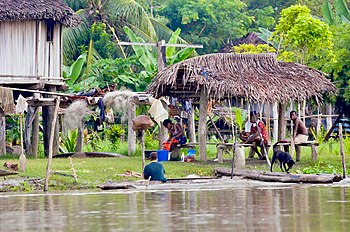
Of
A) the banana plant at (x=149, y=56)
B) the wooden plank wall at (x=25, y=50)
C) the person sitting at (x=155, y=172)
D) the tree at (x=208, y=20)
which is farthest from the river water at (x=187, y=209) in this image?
the tree at (x=208, y=20)

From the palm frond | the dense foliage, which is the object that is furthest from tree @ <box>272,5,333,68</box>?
the palm frond

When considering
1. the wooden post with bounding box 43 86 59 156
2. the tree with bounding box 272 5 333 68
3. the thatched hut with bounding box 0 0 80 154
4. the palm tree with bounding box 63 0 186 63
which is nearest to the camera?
the thatched hut with bounding box 0 0 80 154

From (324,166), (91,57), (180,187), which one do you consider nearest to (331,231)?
(180,187)

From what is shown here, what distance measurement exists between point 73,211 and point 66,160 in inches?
411

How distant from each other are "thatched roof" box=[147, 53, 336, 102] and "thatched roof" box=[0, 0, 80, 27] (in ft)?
14.5

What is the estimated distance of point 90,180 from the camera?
2052 centimetres

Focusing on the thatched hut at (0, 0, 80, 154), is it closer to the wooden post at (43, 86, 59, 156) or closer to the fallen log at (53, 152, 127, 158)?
the wooden post at (43, 86, 59, 156)

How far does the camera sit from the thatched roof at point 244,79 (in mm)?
23375

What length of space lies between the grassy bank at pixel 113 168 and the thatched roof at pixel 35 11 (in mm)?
4292

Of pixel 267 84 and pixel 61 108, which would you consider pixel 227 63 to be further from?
pixel 61 108

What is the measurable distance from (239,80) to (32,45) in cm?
722

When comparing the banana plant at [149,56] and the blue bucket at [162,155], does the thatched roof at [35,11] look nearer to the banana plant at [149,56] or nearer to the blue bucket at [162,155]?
the banana plant at [149,56]

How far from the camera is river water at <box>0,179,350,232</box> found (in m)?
12.3

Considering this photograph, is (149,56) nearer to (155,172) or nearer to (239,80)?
(239,80)
